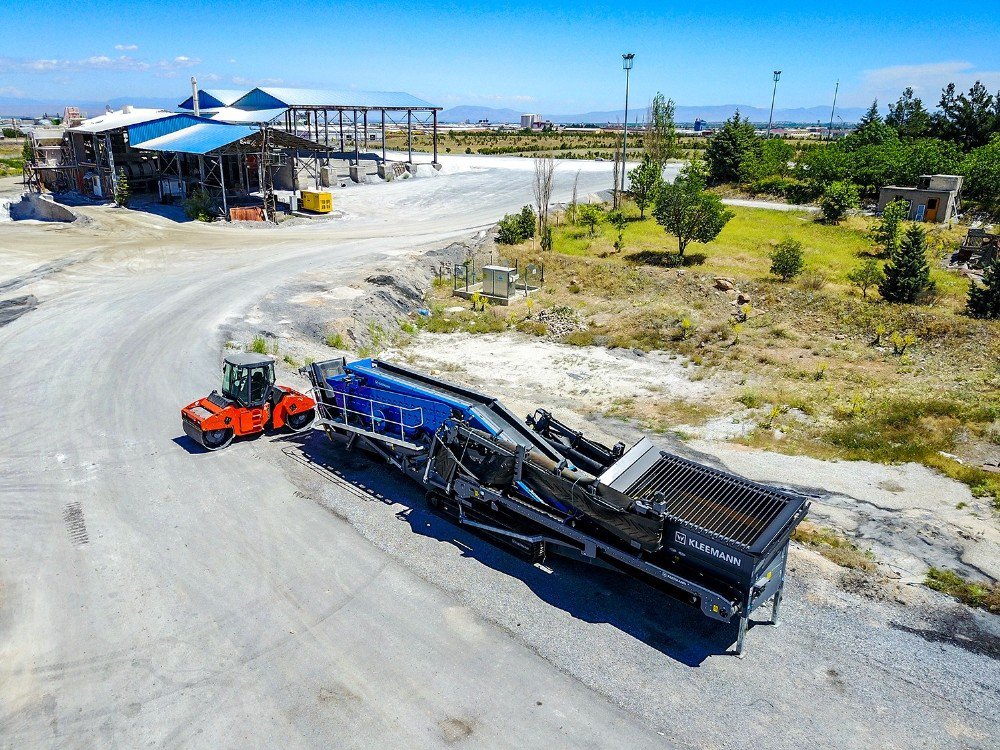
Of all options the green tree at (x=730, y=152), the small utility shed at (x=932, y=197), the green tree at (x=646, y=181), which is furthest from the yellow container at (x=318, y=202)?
the small utility shed at (x=932, y=197)

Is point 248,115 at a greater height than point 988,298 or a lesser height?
greater

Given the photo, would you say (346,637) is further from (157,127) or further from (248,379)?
(157,127)

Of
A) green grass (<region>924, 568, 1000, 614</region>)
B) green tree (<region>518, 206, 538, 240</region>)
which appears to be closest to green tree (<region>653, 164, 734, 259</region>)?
green tree (<region>518, 206, 538, 240</region>)

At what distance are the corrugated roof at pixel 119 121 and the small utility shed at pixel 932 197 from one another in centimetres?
5517

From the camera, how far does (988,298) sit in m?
27.1

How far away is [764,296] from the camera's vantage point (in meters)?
31.6

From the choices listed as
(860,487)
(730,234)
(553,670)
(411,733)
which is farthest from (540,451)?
(730,234)

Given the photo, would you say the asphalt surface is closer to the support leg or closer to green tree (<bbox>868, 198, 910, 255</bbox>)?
the support leg

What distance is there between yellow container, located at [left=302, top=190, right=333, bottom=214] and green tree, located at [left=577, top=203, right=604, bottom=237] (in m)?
17.9

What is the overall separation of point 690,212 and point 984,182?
98.5 feet

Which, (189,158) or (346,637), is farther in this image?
(189,158)

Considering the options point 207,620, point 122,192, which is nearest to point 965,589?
point 207,620

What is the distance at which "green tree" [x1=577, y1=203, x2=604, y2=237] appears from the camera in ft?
148

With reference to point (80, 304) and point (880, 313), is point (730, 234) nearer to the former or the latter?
point (880, 313)
